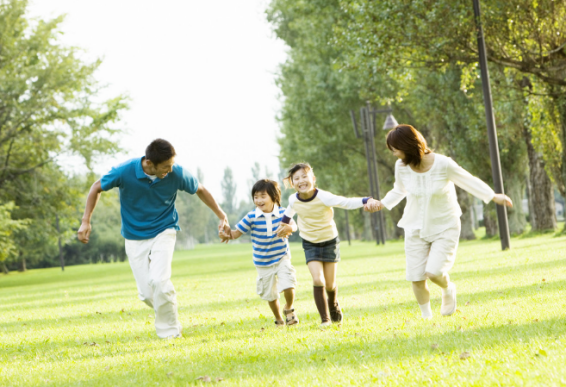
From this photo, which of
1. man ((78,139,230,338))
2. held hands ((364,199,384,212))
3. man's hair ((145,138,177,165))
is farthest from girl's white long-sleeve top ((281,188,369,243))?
man's hair ((145,138,177,165))

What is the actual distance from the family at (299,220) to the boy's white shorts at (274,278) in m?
0.01

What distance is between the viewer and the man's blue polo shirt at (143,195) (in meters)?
7.02

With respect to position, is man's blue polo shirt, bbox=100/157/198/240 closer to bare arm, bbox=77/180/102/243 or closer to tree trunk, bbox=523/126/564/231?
bare arm, bbox=77/180/102/243

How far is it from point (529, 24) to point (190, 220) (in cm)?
10699

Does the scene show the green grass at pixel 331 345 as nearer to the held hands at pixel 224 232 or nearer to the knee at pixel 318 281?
the knee at pixel 318 281

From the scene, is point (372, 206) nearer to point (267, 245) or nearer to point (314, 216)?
point (314, 216)

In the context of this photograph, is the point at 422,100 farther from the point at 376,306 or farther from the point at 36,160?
the point at 376,306

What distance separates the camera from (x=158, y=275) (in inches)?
275

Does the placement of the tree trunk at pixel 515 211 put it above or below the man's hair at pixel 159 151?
below

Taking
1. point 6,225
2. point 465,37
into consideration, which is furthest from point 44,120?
point 465,37

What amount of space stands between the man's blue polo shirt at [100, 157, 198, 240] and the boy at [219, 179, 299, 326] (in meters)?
0.78

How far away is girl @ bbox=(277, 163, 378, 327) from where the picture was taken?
715cm

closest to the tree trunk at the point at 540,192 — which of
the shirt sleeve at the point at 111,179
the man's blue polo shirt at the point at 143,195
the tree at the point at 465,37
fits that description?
the tree at the point at 465,37

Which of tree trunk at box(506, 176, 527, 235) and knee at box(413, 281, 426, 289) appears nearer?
knee at box(413, 281, 426, 289)
